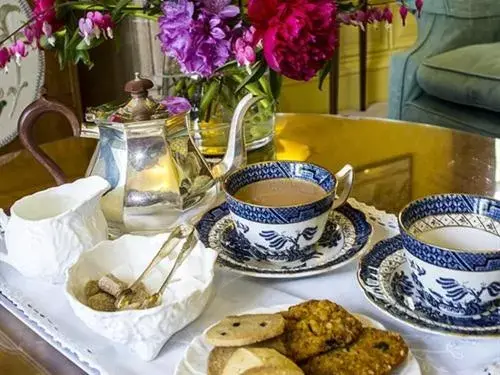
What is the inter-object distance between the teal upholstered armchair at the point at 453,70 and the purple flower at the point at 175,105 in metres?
1.21

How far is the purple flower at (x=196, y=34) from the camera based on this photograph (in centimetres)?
86

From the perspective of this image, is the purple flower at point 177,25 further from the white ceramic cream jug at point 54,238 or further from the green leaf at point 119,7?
the white ceramic cream jug at point 54,238

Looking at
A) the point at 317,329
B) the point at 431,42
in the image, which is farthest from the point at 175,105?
the point at 431,42

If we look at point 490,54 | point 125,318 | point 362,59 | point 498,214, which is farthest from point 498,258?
point 362,59

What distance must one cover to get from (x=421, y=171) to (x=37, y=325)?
593mm

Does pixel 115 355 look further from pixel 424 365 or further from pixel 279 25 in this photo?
pixel 279 25

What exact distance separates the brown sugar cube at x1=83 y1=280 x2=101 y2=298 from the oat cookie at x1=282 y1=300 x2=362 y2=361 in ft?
0.59

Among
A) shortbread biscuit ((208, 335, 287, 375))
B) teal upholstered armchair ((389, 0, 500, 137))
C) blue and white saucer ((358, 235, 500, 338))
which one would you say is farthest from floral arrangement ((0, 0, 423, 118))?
teal upholstered armchair ((389, 0, 500, 137))

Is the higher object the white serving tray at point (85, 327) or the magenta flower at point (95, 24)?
the magenta flower at point (95, 24)

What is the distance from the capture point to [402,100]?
2.20 metres

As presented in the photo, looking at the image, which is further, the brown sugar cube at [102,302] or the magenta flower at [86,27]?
the magenta flower at [86,27]

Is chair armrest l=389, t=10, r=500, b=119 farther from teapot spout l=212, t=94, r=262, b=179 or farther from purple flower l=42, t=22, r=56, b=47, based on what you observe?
purple flower l=42, t=22, r=56, b=47

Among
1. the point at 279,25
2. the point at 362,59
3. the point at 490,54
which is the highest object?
the point at 279,25

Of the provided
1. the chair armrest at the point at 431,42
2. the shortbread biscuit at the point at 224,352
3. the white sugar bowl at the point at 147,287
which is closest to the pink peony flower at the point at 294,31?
the white sugar bowl at the point at 147,287
